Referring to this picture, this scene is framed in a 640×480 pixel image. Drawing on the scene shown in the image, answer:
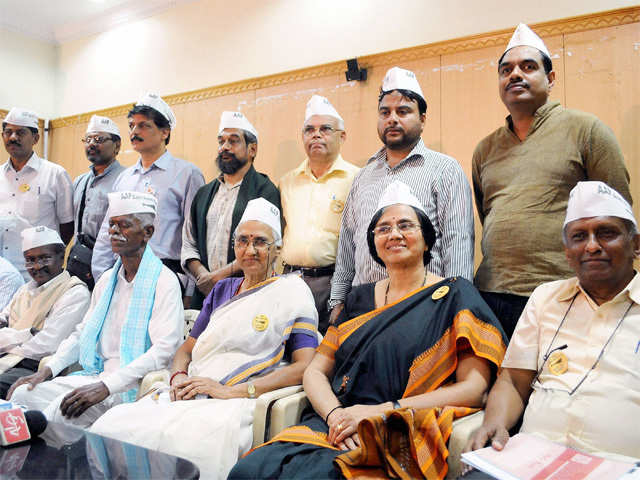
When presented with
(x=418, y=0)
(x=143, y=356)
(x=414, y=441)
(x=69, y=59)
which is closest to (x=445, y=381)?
(x=414, y=441)

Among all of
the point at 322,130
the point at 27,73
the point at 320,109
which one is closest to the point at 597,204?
the point at 322,130

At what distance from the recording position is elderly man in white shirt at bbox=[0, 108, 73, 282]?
511 centimetres

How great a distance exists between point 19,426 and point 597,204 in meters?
2.09

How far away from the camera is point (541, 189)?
8.77 ft

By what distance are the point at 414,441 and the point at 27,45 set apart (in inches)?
282

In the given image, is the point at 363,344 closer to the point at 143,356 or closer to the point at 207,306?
the point at 207,306

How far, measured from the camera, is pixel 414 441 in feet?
6.32

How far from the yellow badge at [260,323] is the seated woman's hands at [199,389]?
0.99ft

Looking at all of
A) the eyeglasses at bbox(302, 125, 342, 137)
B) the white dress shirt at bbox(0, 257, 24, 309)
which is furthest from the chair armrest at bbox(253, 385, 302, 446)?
the white dress shirt at bbox(0, 257, 24, 309)

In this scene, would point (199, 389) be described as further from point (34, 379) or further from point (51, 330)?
point (51, 330)

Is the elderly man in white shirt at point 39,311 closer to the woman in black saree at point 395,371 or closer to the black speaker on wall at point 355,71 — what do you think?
the woman in black saree at point 395,371

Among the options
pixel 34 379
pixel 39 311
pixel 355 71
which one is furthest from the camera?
pixel 355 71

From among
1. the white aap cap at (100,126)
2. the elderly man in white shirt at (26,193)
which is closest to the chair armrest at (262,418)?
the white aap cap at (100,126)

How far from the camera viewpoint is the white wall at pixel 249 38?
4452mm
